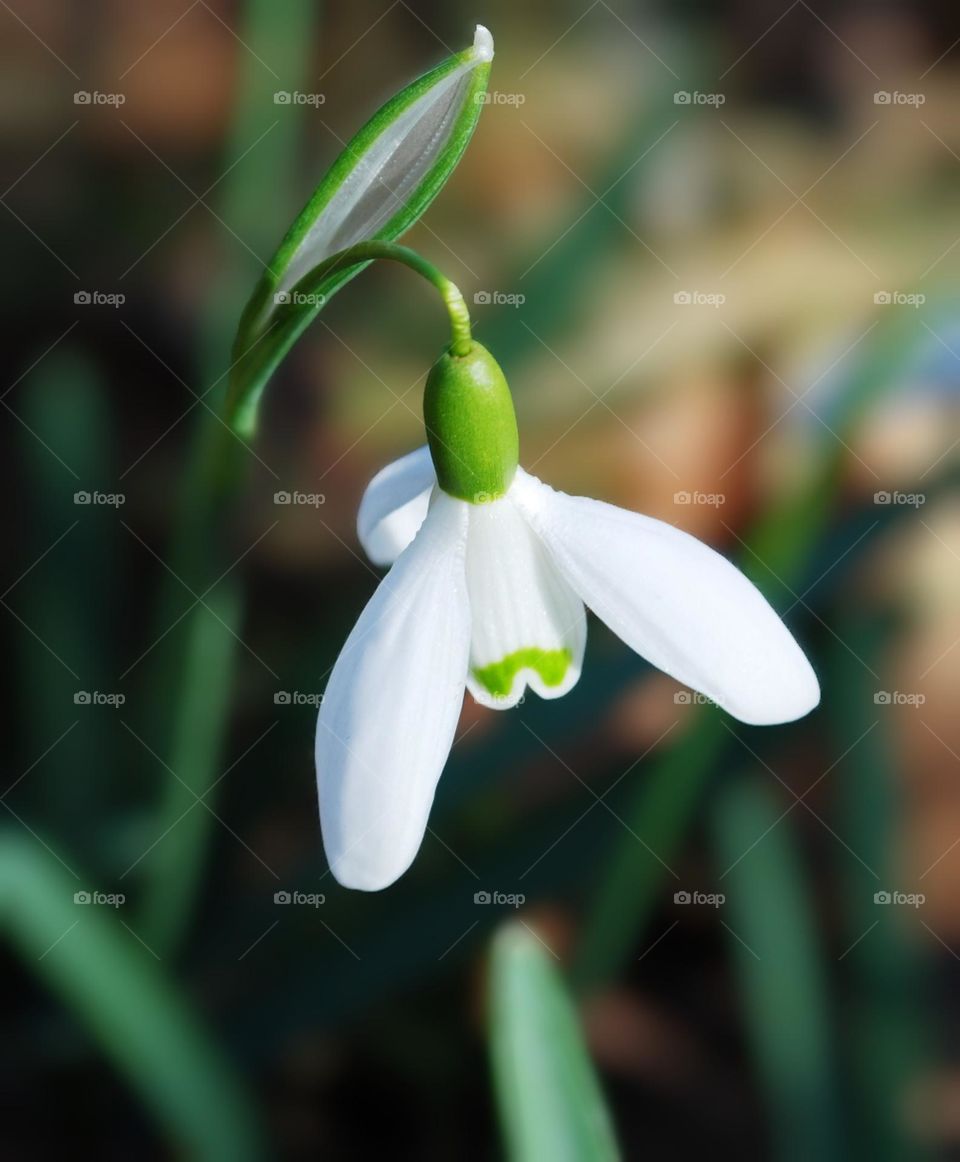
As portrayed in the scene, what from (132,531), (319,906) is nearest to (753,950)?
(319,906)

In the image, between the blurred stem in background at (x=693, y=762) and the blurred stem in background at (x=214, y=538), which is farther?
the blurred stem in background at (x=693, y=762)

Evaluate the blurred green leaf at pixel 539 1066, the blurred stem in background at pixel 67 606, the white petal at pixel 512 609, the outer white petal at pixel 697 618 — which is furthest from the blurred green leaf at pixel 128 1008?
the outer white petal at pixel 697 618

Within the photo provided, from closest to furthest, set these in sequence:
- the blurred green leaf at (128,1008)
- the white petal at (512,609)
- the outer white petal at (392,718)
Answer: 1. the outer white petal at (392,718)
2. the white petal at (512,609)
3. the blurred green leaf at (128,1008)

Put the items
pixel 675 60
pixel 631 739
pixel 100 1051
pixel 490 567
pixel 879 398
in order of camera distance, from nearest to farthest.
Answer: pixel 490 567 → pixel 100 1051 → pixel 879 398 → pixel 631 739 → pixel 675 60

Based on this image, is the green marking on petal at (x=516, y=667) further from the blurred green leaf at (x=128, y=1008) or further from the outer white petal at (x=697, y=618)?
the blurred green leaf at (x=128, y=1008)

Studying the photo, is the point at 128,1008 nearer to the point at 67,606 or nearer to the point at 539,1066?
the point at 539,1066

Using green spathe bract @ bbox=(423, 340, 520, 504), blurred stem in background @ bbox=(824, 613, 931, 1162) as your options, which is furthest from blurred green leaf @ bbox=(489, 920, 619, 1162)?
blurred stem in background @ bbox=(824, 613, 931, 1162)

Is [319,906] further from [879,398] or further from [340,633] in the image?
[879,398]

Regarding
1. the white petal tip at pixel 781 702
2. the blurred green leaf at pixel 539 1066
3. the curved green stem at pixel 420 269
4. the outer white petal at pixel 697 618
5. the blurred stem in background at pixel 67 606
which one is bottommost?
the blurred green leaf at pixel 539 1066
